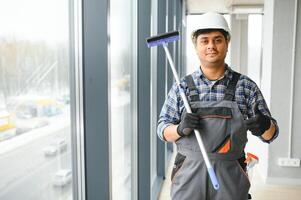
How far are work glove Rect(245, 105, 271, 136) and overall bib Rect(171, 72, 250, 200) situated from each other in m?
0.03

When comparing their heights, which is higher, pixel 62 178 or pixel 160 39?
pixel 160 39

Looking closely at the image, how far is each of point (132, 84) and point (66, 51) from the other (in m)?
1.05

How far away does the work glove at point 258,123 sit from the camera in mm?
1398

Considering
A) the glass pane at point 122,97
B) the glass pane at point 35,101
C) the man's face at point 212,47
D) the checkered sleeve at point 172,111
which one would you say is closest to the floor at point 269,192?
the glass pane at point 122,97

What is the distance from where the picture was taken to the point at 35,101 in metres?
1.08

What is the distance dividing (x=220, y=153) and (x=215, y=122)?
129 millimetres

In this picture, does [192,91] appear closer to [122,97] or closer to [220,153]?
[220,153]

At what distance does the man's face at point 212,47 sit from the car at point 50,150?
727 mm

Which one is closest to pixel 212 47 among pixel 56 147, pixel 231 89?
pixel 231 89

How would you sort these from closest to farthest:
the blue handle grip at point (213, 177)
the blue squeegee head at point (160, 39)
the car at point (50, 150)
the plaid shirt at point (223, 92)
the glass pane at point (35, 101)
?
the glass pane at point (35, 101), the car at point (50, 150), the blue handle grip at point (213, 177), the plaid shirt at point (223, 92), the blue squeegee head at point (160, 39)

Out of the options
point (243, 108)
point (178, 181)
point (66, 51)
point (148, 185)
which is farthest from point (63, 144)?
point (148, 185)

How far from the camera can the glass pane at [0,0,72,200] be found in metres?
0.90

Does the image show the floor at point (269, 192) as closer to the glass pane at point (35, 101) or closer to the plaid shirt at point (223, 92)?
the plaid shirt at point (223, 92)

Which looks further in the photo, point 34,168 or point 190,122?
point 190,122
